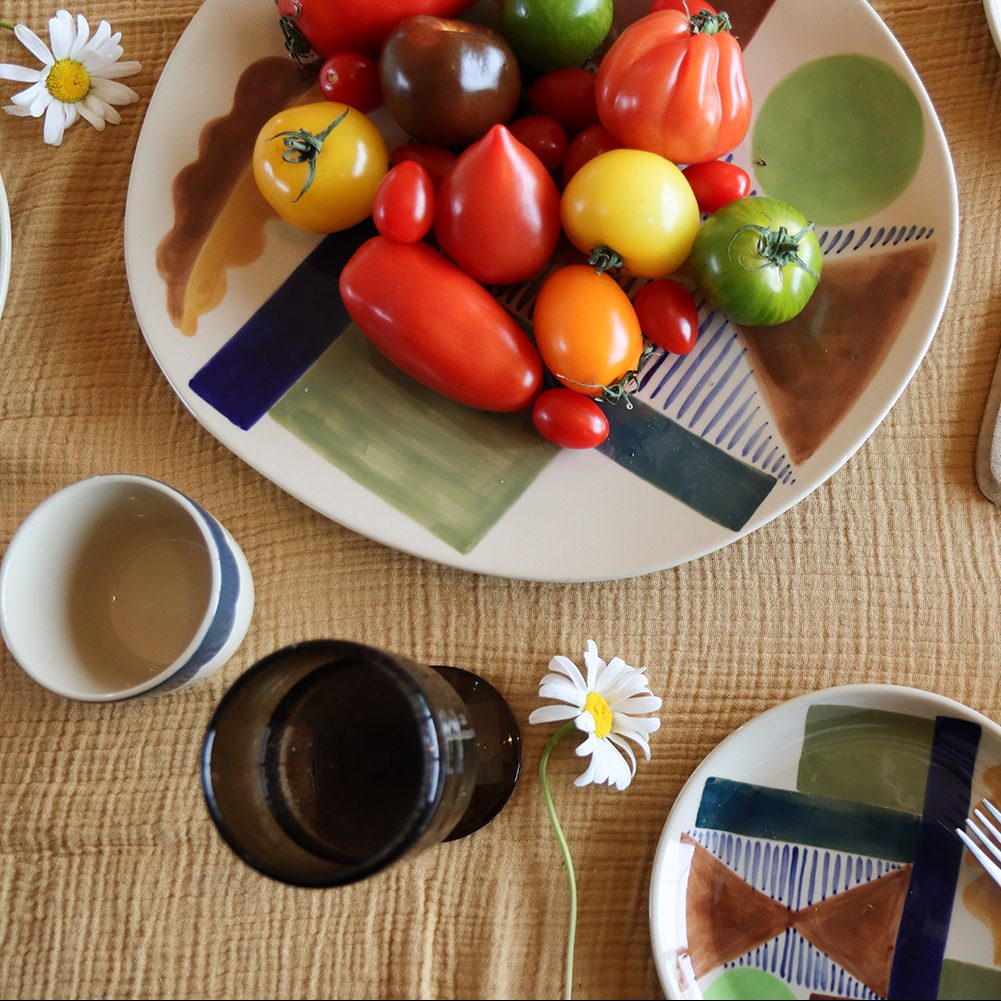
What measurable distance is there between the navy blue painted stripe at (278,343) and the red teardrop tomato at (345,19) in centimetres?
16

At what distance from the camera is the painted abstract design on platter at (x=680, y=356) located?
77cm

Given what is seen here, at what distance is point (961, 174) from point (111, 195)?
2.42 feet

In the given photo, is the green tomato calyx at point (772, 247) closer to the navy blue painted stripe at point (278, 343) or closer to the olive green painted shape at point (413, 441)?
the olive green painted shape at point (413, 441)

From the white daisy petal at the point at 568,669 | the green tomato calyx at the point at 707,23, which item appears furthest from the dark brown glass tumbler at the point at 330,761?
the green tomato calyx at the point at 707,23

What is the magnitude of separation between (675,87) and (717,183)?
81 millimetres

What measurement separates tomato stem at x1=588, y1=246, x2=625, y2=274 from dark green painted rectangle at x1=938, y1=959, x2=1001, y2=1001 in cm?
56

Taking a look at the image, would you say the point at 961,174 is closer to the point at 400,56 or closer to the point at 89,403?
the point at 400,56

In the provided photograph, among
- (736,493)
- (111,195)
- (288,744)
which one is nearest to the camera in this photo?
(288,744)

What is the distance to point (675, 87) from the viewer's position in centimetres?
75

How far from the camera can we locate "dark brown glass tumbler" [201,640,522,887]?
567 millimetres

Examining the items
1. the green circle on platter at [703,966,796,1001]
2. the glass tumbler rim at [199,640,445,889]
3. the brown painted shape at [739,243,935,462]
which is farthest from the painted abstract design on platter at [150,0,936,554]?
the green circle on platter at [703,966,796,1001]

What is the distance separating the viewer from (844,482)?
0.79m

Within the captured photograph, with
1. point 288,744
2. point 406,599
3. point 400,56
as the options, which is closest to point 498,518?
point 406,599

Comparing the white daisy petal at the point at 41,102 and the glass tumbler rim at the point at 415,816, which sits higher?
the white daisy petal at the point at 41,102
